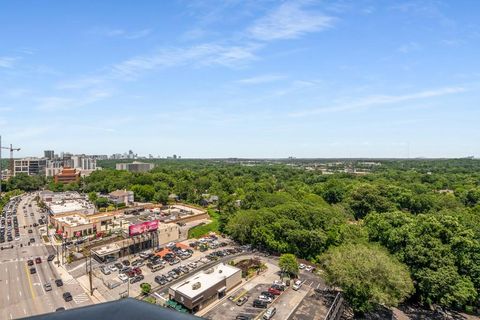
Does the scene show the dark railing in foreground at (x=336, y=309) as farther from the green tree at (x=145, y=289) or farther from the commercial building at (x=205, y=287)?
the green tree at (x=145, y=289)

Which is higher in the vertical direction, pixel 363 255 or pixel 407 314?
pixel 363 255

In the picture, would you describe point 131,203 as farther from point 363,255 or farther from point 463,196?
point 463,196

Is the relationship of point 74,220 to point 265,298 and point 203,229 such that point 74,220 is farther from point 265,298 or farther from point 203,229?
point 265,298

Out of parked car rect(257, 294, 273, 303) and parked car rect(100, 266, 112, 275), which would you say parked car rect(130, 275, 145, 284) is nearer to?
parked car rect(100, 266, 112, 275)

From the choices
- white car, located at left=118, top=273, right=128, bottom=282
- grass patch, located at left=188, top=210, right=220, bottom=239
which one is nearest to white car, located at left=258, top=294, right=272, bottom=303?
white car, located at left=118, top=273, right=128, bottom=282

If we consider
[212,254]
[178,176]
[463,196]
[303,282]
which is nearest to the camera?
[303,282]

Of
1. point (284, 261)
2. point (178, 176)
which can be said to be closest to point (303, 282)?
point (284, 261)

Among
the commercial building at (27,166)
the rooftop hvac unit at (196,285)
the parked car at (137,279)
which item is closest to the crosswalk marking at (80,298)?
the parked car at (137,279)

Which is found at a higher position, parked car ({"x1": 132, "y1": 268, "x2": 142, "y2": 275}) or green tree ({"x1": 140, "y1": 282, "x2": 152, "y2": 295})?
green tree ({"x1": 140, "y1": 282, "x2": 152, "y2": 295})
